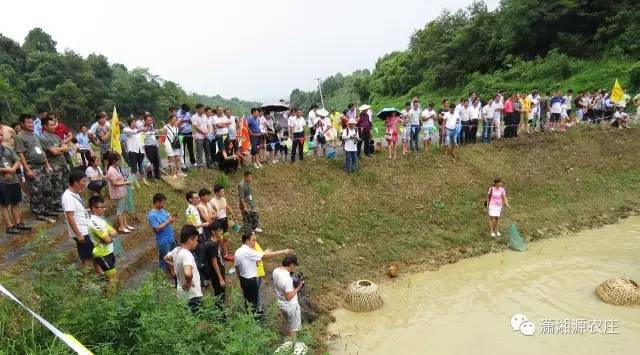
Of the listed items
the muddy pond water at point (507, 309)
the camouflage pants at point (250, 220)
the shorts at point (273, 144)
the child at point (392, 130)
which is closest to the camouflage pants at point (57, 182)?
the camouflage pants at point (250, 220)

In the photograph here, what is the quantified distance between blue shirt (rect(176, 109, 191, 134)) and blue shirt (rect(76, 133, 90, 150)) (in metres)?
2.33

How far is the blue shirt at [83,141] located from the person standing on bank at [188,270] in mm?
6975

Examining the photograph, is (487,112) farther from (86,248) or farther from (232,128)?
(86,248)

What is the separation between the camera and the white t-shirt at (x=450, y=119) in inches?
607

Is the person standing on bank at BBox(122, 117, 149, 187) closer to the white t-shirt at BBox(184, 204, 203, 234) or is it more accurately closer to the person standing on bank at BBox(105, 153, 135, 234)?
the person standing on bank at BBox(105, 153, 135, 234)

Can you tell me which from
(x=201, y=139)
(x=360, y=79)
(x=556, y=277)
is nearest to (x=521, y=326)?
(x=556, y=277)

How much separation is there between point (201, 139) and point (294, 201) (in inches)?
124

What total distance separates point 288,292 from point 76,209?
10.9 ft

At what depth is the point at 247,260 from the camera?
6547 millimetres

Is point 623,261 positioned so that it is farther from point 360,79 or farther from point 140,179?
point 360,79

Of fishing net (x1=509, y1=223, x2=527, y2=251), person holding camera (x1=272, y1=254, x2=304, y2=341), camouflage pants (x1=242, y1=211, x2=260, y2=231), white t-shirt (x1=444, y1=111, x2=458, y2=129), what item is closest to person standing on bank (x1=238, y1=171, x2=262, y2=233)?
camouflage pants (x1=242, y1=211, x2=260, y2=231)

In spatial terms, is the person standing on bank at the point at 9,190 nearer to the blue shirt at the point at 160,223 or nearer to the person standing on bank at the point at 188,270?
the blue shirt at the point at 160,223

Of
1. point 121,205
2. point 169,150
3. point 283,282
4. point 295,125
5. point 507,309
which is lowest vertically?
point 507,309

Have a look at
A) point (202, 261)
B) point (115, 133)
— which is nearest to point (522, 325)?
point (202, 261)
